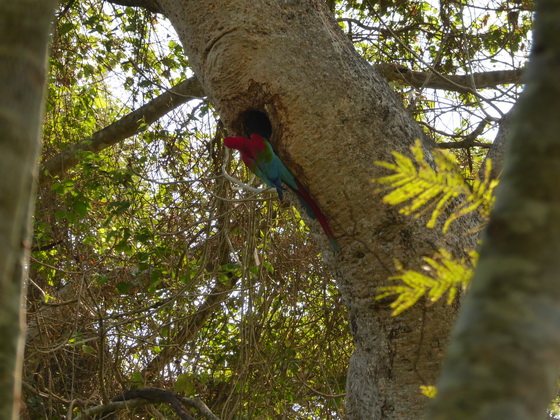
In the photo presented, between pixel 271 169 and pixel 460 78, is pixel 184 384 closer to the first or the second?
pixel 271 169

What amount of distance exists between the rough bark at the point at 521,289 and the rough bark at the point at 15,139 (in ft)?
1.25

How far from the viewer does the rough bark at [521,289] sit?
1.50 feet

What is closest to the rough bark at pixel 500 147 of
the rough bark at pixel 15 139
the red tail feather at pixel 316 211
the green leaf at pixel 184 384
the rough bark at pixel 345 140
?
the rough bark at pixel 345 140

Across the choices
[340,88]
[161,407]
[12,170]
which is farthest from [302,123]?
[161,407]

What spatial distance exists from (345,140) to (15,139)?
1.56 meters

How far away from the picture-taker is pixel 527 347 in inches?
18.3

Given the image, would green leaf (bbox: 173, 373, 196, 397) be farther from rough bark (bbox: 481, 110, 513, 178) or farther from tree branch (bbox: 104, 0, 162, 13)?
rough bark (bbox: 481, 110, 513, 178)

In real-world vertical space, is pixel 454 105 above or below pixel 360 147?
above

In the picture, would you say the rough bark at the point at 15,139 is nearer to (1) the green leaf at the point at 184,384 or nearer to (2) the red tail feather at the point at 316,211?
(2) the red tail feather at the point at 316,211

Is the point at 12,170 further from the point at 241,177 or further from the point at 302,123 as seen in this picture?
the point at 241,177

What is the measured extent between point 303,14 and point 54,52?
2652 mm

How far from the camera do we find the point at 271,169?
2.28 metres

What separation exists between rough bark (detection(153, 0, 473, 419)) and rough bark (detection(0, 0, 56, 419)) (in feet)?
4.80

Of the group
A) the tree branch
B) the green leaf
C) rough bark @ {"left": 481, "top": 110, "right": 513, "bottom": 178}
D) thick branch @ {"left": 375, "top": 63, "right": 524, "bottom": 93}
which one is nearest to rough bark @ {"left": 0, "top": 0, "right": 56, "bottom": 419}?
rough bark @ {"left": 481, "top": 110, "right": 513, "bottom": 178}
